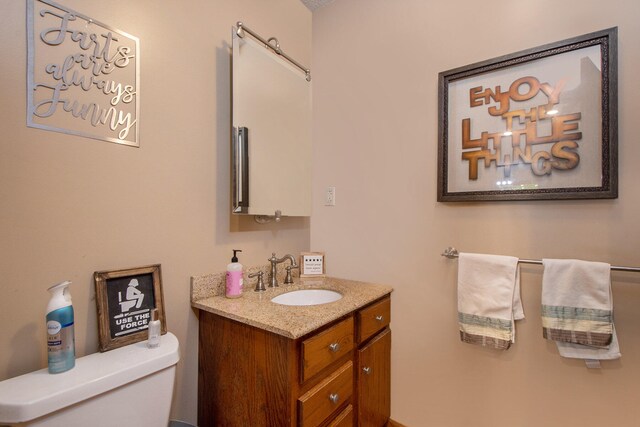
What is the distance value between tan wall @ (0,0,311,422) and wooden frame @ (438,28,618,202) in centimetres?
108

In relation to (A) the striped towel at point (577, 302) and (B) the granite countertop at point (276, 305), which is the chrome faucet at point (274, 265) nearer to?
(B) the granite countertop at point (276, 305)

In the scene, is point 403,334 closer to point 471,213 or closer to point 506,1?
point 471,213

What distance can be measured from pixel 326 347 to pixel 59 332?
824 millimetres

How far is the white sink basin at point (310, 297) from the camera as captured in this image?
149 centimetres

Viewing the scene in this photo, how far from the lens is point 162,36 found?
1.16 metres

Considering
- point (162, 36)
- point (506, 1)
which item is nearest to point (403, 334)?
point (506, 1)

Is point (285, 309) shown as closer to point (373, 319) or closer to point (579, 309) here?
point (373, 319)

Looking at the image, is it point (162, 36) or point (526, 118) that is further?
point (526, 118)

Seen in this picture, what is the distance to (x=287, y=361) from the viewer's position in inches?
38.2

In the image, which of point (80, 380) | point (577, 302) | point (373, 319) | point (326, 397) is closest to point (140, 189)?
point (80, 380)

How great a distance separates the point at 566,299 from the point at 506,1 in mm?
1315

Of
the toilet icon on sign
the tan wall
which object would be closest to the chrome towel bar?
the tan wall

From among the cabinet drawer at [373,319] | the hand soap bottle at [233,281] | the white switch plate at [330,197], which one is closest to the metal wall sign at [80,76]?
the hand soap bottle at [233,281]

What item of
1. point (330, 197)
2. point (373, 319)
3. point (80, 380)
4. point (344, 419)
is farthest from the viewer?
point (330, 197)
